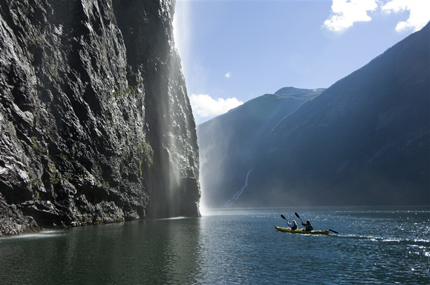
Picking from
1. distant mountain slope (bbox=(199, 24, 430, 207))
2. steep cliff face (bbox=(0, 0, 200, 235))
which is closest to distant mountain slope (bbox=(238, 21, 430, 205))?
distant mountain slope (bbox=(199, 24, 430, 207))

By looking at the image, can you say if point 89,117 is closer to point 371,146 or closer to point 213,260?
point 213,260

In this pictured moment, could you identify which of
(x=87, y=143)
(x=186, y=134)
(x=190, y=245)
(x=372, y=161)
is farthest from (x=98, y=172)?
(x=372, y=161)

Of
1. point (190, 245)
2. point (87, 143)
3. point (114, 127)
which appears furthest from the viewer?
point (114, 127)

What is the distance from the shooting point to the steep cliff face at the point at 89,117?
41.8 m

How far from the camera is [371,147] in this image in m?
157

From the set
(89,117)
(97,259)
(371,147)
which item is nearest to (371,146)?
(371,147)

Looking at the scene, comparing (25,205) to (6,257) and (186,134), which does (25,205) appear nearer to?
(6,257)

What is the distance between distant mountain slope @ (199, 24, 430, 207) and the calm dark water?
112789 mm

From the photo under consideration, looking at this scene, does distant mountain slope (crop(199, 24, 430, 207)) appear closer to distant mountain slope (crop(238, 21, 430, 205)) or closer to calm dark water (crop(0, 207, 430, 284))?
distant mountain slope (crop(238, 21, 430, 205))

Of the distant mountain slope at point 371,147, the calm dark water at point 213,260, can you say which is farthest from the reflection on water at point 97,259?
the distant mountain slope at point 371,147

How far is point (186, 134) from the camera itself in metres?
92.3

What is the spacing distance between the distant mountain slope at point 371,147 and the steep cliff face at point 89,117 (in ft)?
307

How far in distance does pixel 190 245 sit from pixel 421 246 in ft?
71.3

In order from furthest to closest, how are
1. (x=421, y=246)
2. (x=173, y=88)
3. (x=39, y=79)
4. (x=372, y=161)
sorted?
1. (x=372, y=161)
2. (x=173, y=88)
3. (x=39, y=79)
4. (x=421, y=246)
